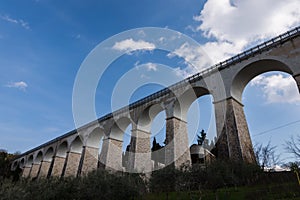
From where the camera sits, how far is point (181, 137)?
54.7ft

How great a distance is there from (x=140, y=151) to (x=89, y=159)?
752 cm

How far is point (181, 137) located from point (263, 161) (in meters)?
5.80

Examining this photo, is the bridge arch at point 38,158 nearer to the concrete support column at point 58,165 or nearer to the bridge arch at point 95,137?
the concrete support column at point 58,165

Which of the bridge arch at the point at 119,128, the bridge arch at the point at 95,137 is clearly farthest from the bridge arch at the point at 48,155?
the bridge arch at the point at 119,128

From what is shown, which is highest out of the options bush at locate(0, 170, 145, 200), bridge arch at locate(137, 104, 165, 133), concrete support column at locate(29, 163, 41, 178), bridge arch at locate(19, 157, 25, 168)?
bridge arch at locate(137, 104, 165, 133)

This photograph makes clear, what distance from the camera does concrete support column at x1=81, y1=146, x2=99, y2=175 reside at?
75.7 ft

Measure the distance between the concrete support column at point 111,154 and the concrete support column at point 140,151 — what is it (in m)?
3.45

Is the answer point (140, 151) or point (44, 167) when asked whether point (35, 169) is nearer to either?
point (44, 167)

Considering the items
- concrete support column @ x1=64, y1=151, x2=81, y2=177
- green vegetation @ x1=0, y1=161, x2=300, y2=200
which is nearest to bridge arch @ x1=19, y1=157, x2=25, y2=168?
concrete support column @ x1=64, y1=151, x2=81, y2=177

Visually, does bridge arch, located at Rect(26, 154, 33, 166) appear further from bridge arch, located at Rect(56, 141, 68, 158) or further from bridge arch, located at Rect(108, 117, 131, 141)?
bridge arch, located at Rect(108, 117, 131, 141)

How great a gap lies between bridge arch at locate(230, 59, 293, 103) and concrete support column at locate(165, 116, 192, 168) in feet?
15.1

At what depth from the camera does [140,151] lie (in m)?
18.8

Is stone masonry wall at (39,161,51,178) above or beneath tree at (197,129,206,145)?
beneath

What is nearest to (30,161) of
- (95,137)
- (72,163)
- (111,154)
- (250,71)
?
(72,163)
